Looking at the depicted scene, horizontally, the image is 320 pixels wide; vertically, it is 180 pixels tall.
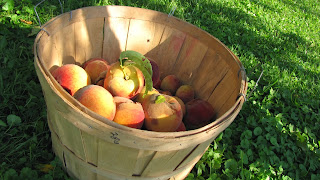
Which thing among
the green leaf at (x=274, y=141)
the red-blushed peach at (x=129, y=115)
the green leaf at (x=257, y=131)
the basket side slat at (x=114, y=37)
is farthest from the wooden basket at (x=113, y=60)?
the green leaf at (x=274, y=141)

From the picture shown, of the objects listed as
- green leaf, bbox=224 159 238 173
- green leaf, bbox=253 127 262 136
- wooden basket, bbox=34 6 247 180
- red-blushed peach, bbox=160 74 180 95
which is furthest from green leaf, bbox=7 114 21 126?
green leaf, bbox=253 127 262 136

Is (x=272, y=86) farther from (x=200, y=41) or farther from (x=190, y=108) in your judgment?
(x=190, y=108)

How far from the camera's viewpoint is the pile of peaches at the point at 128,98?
152cm

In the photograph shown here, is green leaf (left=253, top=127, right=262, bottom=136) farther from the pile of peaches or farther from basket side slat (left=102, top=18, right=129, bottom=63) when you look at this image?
basket side slat (left=102, top=18, right=129, bottom=63)

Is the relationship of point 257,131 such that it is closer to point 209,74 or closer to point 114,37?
point 209,74

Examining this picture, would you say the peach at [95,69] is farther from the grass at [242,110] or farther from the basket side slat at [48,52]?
the grass at [242,110]

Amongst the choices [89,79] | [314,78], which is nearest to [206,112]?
[89,79]

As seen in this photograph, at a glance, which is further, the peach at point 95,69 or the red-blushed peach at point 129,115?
the peach at point 95,69

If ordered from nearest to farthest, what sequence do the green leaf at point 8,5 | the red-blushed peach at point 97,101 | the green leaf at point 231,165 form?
1. the red-blushed peach at point 97,101
2. the green leaf at point 231,165
3. the green leaf at point 8,5

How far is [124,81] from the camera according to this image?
1769 mm

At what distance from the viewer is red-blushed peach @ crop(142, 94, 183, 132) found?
1.63 meters

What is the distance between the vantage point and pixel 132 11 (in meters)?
2.21

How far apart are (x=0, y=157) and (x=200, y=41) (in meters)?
1.68

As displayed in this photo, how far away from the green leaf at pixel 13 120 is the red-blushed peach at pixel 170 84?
1118 mm
